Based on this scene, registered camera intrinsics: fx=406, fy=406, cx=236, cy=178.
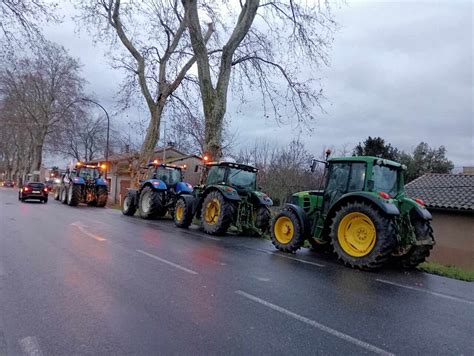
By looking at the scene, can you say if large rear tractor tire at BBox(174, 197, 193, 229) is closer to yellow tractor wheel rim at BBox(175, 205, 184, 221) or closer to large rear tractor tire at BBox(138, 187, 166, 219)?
yellow tractor wheel rim at BBox(175, 205, 184, 221)

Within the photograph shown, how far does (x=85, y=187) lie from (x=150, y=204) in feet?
31.9

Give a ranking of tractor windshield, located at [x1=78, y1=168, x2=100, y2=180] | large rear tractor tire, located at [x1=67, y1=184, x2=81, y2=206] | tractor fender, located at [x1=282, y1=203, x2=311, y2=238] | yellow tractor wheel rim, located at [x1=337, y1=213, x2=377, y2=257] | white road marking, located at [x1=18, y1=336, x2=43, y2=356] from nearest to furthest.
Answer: white road marking, located at [x1=18, y1=336, x2=43, y2=356] < yellow tractor wheel rim, located at [x1=337, y1=213, x2=377, y2=257] < tractor fender, located at [x1=282, y1=203, x2=311, y2=238] < large rear tractor tire, located at [x1=67, y1=184, x2=81, y2=206] < tractor windshield, located at [x1=78, y1=168, x2=100, y2=180]

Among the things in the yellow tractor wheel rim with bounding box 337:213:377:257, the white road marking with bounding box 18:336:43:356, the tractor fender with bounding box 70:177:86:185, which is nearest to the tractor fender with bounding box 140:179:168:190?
the tractor fender with bounding box 70:177:86:185

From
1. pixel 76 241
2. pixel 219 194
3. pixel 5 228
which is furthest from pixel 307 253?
pixel 5 228

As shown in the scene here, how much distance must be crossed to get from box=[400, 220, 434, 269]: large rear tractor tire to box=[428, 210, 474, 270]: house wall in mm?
10663

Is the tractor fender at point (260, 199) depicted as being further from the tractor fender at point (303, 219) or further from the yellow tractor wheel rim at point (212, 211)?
the tractor fender at point (303, 219)

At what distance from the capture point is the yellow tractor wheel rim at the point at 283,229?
9.53 metres

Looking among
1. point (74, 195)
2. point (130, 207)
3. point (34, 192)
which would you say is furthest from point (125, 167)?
point (130, 207)

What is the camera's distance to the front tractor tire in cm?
743

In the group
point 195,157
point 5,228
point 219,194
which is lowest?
point 5,228

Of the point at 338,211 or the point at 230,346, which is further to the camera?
the point at 338,211

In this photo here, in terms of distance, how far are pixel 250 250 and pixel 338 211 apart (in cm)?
242

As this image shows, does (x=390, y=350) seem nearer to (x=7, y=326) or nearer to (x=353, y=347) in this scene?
(x=353, y=347)

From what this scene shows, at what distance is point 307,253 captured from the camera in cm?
957
